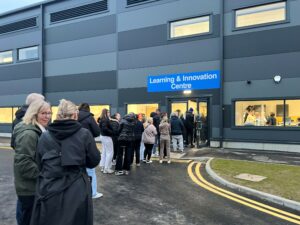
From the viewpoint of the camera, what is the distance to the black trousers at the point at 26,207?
137 inches

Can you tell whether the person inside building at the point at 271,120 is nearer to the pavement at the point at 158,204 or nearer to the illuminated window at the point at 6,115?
the pavement at the point at 158,204

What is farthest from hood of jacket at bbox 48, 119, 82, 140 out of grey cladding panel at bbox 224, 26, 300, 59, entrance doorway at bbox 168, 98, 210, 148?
grey cladding panel at bbox 224, 26, 300, 59

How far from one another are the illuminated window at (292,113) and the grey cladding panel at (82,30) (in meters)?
10.9

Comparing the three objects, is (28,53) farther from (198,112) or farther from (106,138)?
(106,138)

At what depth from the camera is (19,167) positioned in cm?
339

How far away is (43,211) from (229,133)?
13.3 m

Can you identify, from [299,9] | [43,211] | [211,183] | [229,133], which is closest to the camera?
[43,211]

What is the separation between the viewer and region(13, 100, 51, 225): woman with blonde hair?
11.0 ft

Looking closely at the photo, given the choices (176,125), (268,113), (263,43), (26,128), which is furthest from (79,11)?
(26,128)

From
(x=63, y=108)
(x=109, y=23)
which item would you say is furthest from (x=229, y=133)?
(x=63, y=108)

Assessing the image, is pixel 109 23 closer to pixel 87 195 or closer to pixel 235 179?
pixel 235 179

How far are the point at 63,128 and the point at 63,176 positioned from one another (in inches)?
19.8

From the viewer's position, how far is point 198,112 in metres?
15.8

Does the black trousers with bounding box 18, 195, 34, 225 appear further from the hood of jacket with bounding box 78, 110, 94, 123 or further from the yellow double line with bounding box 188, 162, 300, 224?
the yellow double line with bounding box 188, 162, 300, 224
